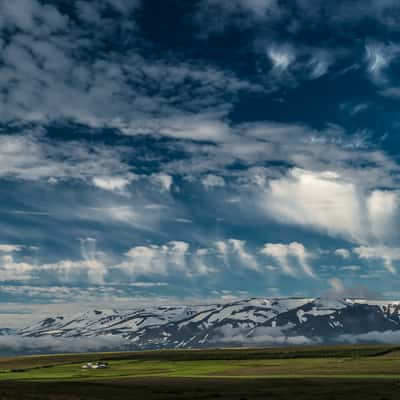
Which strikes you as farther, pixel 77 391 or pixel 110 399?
pixel 77 391

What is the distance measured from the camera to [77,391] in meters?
98.4

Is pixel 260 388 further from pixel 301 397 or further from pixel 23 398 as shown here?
pixel 23 398

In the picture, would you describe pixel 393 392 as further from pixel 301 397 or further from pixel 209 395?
pixel 209 395

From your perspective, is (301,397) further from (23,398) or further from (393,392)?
(23,398)

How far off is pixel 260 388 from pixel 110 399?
29.4 meters

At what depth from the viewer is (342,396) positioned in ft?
267

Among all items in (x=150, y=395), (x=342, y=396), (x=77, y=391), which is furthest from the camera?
(x=77, y=391)

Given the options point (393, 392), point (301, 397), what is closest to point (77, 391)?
point (301, 397)

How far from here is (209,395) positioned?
3401 inches

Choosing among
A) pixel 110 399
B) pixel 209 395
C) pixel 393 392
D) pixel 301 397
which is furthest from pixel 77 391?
pixel 393 392

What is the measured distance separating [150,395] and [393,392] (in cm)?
3777

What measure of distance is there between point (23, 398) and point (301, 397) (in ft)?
135

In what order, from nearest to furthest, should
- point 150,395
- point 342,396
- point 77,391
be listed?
point 342,396, point 150,395, point 77,391

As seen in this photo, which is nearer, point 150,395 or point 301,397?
point 301,397
